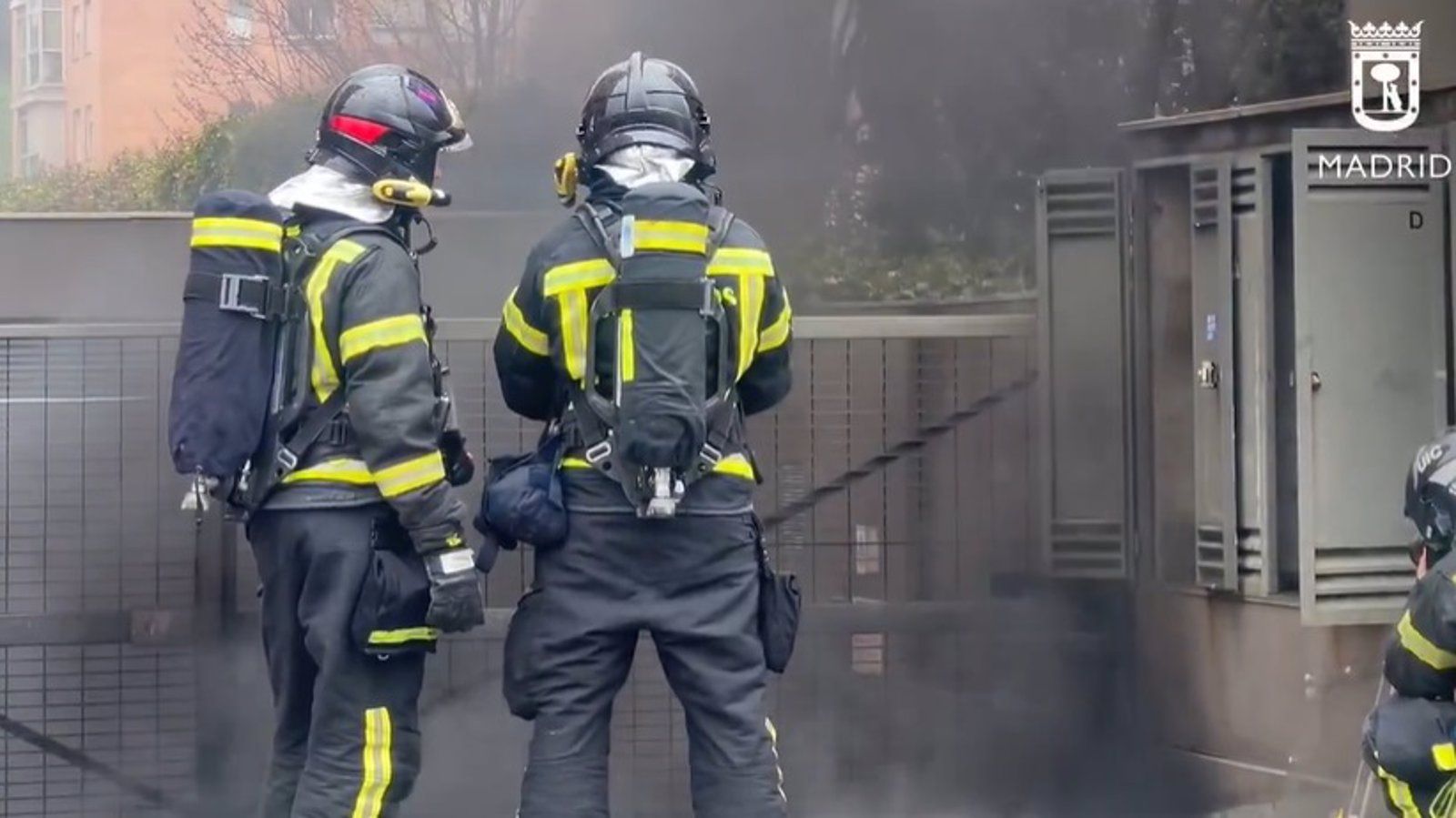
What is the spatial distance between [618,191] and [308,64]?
195 centimetres

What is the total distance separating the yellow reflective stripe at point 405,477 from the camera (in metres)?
4.64

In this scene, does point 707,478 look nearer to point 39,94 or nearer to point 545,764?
point 545,764

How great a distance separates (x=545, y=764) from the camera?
4.70m

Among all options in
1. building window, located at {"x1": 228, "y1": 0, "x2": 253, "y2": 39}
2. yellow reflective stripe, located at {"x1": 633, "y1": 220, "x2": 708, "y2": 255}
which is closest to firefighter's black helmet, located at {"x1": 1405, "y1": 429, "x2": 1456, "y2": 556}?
yellow reflective stripe, located at {"x1": 633, "y1": 220, "x2": 708, "y2": 255}

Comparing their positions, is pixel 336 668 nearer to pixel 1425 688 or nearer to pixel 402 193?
pixel 402 193

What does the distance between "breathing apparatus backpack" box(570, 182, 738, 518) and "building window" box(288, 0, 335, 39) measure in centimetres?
213

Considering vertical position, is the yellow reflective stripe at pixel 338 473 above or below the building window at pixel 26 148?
below

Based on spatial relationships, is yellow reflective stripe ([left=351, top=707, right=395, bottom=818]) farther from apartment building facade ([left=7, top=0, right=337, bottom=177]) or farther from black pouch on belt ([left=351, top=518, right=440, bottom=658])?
apartment building facade ([left=7, top=0, right=337, bottom=177])

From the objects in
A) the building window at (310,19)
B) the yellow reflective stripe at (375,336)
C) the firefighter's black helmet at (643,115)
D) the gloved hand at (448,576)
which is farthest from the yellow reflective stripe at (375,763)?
the building window at (310,19)

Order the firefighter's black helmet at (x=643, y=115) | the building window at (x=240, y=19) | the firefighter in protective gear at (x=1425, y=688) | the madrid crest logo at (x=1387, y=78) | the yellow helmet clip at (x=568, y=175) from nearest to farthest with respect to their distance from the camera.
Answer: the firefighter in protective gear at (x=1425, y=688) < the firefighter's black helmet at (x=643, y=115) < the yellow helmet clip at (x=568, y=175) < the madrid crest logo at (x=1387, y=78) < the building window at (x=240, y=19)

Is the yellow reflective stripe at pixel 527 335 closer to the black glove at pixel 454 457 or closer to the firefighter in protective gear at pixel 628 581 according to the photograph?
the firefighter in protective gear at pixel 628 581

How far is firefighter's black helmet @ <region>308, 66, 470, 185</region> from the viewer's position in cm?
492

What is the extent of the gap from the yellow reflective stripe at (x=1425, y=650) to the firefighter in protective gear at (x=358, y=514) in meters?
1.96

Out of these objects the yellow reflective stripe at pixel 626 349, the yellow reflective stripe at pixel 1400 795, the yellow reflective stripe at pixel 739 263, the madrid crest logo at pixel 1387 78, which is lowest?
the yellow reflective stripe at pixel 1400 795
